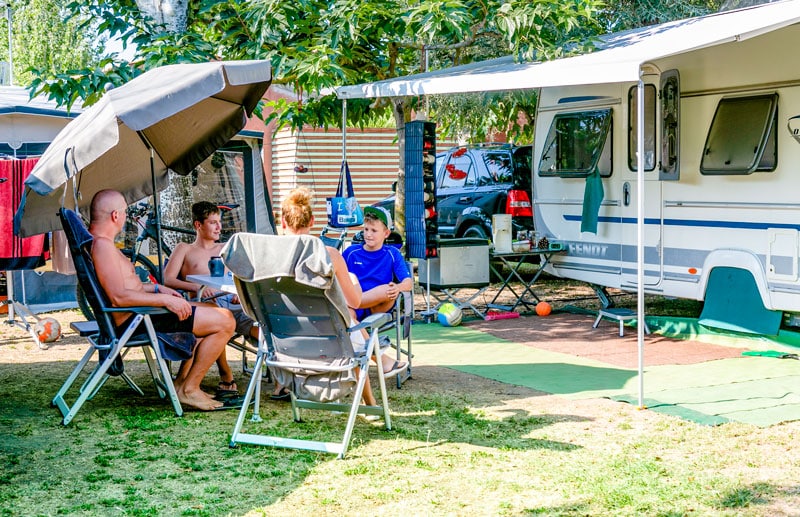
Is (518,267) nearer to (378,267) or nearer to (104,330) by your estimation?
(378,267)

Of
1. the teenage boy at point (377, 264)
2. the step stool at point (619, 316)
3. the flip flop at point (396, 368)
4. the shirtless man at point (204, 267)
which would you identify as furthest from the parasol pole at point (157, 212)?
the step stool at point (619, 316)

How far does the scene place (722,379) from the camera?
20.7 ft

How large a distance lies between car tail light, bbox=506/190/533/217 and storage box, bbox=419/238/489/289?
124 cm

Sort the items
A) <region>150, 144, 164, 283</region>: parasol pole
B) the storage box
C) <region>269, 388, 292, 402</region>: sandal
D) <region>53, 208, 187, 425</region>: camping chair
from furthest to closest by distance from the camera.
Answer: the storage box < <region>150, 144, 164, 283</region>: parasol pole < <region>269, 388, 292, 402</region>: sandal < <region>53, 208, 187, 425</region>: camping chair

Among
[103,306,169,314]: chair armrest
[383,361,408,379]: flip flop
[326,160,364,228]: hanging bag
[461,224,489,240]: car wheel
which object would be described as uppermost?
[326,160,364,228]: hanging bag

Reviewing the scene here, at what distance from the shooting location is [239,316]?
5.97 meters

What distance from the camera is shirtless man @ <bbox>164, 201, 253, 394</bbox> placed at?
19.7ft

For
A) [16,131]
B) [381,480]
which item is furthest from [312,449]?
[16,131]

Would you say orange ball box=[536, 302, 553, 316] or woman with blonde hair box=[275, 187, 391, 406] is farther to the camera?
orange ball box=[536, 302, 553, 316]

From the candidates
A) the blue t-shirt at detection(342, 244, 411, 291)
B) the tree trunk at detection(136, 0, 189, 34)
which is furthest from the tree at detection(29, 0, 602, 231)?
the blue t-shirt at detection(342, 244, 411, 291)

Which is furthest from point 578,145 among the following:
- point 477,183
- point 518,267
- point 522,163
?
point 477,183

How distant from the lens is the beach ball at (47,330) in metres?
8.01

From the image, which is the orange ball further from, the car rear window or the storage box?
the car rear window

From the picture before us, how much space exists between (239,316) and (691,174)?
13.1ft
